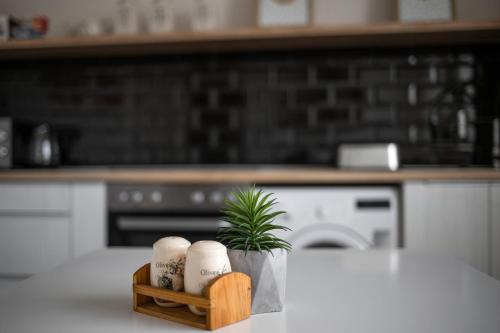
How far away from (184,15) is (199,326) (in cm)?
287

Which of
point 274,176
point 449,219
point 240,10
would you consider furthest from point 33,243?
point 449,219

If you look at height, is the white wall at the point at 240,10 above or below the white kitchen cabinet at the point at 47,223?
above

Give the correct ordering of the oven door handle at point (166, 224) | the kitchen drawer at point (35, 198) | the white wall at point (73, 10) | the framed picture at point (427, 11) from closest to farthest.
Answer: the oven door handle at point (166, 224) → the kitchen drawer at point (35, 198) → the framed picture at point (427, 11) → the white wall at point (73, 10)

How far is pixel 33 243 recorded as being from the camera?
281 cm

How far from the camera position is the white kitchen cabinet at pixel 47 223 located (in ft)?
9.06

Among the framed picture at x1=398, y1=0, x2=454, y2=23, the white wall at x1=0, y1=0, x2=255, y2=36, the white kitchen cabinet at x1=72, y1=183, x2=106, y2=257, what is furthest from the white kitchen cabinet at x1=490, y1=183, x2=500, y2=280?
the white kitchen cabinet at x1=72, y1=183, x2=106, y2=257

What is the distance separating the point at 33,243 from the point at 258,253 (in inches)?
90.3

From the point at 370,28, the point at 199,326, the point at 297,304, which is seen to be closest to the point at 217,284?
the point at 199,326

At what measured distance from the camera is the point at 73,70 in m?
3.48

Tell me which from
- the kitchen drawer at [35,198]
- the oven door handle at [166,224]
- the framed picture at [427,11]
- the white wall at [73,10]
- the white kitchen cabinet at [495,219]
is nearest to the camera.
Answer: the white kitchen cabinet at [495,219]

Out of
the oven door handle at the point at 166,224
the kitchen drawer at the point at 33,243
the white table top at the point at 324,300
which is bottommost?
the kitchen drawer at the point at 33,243

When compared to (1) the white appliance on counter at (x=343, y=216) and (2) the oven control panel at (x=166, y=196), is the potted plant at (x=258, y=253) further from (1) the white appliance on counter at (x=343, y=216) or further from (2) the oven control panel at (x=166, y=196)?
(2) the oven control panel at (x=166, y=196)

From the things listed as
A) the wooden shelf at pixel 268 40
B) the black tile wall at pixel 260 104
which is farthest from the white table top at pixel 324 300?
the black tile wall at pixel 260 104

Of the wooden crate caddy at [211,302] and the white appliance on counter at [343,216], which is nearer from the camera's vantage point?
the wooden crate caddy at [211,302]
